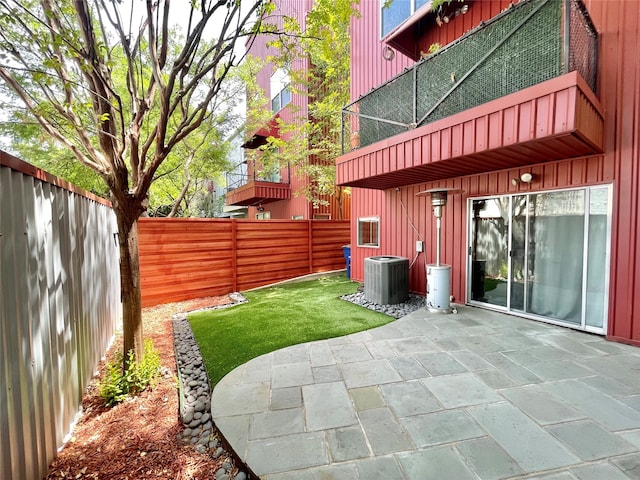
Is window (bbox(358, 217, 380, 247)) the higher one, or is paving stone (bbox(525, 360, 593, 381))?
window (bbox(358, 217, 380, 247))

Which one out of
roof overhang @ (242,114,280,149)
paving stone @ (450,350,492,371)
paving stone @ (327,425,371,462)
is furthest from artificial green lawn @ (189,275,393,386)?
roof overhang @ (242,114,280,149)

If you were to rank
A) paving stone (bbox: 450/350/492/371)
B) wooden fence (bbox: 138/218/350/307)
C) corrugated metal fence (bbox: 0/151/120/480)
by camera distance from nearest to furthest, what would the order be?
1. corrugated metal fence (bbox: 0/151/120/480)
2. paving stone (bbox: 450/350/492/371)
3. wooden fence (bbox: 138/218/350/307)

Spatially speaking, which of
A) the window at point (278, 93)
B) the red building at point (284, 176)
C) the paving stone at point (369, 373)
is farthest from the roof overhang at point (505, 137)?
the window at point (278, 93)

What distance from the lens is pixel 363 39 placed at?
296 inches

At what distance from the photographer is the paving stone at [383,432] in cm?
192

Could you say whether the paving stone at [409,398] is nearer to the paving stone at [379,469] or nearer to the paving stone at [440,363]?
the paving stone at [440,363]

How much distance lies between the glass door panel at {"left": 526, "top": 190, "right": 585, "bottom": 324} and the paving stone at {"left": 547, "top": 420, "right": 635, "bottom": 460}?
2.60m

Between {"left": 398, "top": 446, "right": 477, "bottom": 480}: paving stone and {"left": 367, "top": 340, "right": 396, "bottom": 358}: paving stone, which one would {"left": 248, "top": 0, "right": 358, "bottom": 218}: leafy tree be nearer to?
{"left": 367, "top": 340, "right": 396, "bottom": 358}: paving stone

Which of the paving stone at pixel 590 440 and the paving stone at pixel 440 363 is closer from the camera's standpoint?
the paving stone at pixel 590 440

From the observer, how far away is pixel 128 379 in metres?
2.74

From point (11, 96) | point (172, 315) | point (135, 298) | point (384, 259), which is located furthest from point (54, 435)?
point (11, 96)

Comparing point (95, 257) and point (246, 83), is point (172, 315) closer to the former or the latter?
point (95, 257)

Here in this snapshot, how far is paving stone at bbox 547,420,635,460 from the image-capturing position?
6.05 ft

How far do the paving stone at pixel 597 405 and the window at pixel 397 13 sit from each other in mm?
6664
